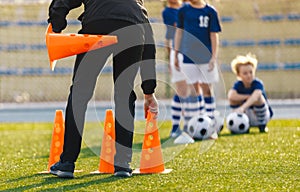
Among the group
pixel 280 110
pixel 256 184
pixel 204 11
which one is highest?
pixel 204 11

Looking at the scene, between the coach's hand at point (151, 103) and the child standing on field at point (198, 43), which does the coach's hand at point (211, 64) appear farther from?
the coach's hand at point (151, 103)

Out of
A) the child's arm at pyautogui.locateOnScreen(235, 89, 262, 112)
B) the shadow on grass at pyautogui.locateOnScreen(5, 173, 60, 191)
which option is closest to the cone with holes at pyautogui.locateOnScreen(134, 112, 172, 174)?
the shadow on grass at pyautogui.locateOnScreen(5, 173, 60, 191)

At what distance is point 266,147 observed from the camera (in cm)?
615

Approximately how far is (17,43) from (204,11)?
894 centimetres

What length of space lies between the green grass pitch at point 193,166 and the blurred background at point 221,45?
7.82 m

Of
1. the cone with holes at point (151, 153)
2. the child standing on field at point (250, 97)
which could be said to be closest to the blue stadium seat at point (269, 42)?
the child standing on field at point (250, 97)

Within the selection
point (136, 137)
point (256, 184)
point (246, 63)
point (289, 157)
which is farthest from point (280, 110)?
point (256, 184)

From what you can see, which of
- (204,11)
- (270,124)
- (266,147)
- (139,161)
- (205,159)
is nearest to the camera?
(139,161)

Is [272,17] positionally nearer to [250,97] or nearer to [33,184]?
[250,97]

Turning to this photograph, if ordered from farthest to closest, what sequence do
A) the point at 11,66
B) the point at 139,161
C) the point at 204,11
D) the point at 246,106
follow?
the point at 11,66 < the point at 246,106 < the point at 204,11 < the point at 139,161

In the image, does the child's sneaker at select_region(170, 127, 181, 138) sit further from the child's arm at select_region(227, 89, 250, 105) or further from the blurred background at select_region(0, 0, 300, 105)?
the blurred background at select_region(0, 0, 300, 105)

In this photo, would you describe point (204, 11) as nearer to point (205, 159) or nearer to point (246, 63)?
point (246, 63)

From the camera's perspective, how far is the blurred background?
15414 millimetres

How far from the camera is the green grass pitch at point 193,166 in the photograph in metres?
4.07
